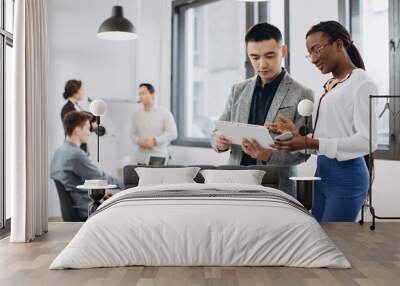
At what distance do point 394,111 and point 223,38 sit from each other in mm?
2601

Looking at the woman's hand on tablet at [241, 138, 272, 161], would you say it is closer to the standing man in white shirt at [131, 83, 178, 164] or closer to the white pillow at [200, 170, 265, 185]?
the white pillow at [200, 170, 265, 185]

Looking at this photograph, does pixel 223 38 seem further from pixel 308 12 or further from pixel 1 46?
pixel 1 46

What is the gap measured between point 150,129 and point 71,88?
1.15m

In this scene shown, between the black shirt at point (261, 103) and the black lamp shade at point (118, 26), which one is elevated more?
the black lamp shade at point (118, 26)

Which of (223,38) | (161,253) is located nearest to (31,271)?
(161,253)

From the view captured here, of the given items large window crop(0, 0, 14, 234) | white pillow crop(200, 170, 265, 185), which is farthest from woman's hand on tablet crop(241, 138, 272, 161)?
large window crop(0, 0, 14, 234)

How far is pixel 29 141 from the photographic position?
17.4ft

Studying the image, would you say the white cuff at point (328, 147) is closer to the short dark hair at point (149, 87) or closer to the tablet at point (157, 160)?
the tablet at point (157, 160)

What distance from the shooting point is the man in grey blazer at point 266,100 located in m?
6.41

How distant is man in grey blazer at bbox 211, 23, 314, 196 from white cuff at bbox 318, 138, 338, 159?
7.5 inches

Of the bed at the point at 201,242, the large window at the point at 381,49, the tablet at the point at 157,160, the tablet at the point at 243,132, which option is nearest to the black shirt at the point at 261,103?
the tablet at the point at 243,132

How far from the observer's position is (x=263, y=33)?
6785 mm

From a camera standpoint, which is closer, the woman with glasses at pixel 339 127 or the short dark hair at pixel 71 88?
the woman with glasses at pixel 339 127

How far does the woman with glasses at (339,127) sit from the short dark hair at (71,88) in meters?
3.10
